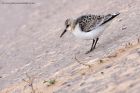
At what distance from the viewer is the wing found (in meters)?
10.9

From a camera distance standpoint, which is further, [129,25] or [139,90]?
[129,25]

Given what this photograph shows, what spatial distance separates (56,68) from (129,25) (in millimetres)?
1930

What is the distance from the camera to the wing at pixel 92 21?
10875mm

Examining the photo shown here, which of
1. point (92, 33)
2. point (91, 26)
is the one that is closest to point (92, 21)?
point (91, 26)

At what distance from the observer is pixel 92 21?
1105 cm

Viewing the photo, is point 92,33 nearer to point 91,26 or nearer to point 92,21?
point 91,26

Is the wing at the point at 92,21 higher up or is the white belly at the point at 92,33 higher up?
the wing at the point at 92,21

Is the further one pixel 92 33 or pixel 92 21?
pixel 92 21

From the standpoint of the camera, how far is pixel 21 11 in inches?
778

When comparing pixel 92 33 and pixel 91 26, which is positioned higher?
pixel 91 26

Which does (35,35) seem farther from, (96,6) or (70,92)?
(70,92)

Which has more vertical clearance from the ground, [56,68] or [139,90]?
[139,90]

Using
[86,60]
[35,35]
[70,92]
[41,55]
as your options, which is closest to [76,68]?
[86,60]

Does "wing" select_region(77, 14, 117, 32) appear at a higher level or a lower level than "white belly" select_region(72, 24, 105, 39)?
higher
